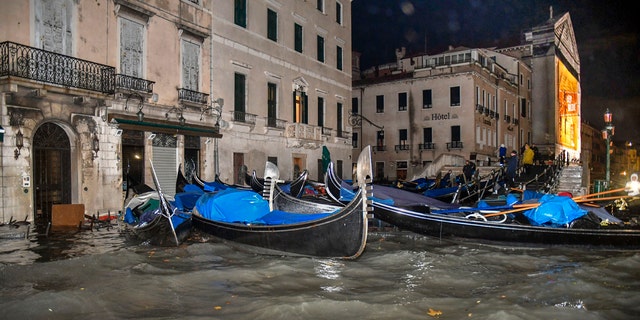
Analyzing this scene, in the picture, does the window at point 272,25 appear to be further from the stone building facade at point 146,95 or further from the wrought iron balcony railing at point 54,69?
the wrought iron balcony railing at point 54,69

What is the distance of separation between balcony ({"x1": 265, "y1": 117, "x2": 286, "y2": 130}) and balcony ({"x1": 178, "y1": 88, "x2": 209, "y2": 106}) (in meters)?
3.16

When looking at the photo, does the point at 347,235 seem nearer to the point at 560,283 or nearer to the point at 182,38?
the point at 560,283

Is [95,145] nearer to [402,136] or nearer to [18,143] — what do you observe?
[18,143]

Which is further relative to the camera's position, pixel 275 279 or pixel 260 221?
pixel 260 221

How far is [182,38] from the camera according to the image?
1487 centimetres

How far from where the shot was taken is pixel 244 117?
17203 mm

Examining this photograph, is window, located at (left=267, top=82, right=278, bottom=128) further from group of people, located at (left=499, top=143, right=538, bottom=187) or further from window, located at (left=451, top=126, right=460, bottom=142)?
window, located at (left=451, top=126, right=460, bottom=142)

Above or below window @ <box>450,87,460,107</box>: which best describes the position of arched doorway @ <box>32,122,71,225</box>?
below

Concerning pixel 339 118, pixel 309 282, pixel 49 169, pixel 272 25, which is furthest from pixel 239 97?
pixel 309 282

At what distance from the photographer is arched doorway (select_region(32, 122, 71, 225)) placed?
11352mm

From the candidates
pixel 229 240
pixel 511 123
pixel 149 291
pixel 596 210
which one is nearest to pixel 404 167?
pixel 511 123

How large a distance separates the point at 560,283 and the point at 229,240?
5.22 metres

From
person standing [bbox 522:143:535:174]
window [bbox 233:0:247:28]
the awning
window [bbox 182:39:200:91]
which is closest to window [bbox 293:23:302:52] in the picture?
window [bbox 233:0:247:28]

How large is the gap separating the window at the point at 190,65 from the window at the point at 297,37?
5659 mm
